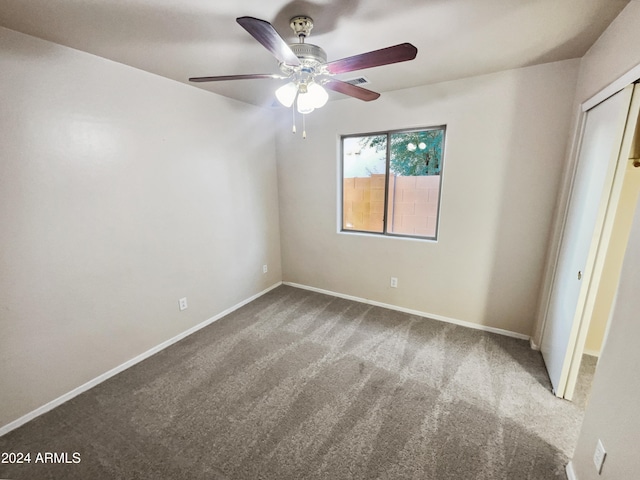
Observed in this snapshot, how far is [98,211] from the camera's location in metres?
1.97

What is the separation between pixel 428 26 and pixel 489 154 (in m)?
1.31

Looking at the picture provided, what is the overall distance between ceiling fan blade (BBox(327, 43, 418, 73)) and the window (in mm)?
1595

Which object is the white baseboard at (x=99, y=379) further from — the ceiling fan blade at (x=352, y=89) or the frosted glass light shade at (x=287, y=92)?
the ceiling fan blade at (x=352, y=89)

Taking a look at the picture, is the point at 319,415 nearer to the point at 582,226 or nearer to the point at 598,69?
the point at 582,226

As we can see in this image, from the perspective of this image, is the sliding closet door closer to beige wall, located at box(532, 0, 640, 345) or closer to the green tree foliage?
beige wall, located at box(532, 0, 640, 345)

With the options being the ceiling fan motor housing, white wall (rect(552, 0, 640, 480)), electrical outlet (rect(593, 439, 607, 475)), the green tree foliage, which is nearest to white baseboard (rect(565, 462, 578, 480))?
white wall (rect(552, 0, 640, 480))

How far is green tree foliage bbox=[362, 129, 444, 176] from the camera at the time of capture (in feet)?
8.82

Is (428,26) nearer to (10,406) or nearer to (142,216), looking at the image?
(142,216)

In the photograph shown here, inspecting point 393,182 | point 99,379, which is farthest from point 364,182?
point 99,379

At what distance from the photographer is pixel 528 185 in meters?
2.28

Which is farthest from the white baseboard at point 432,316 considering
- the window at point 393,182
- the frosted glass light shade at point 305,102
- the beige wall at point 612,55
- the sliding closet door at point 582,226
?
the frosted glass light shade at point 305,102

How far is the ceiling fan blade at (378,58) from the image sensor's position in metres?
1.15

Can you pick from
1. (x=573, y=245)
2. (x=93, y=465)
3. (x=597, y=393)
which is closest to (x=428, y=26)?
(x=573, y=245)

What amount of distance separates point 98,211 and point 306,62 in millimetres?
1836
